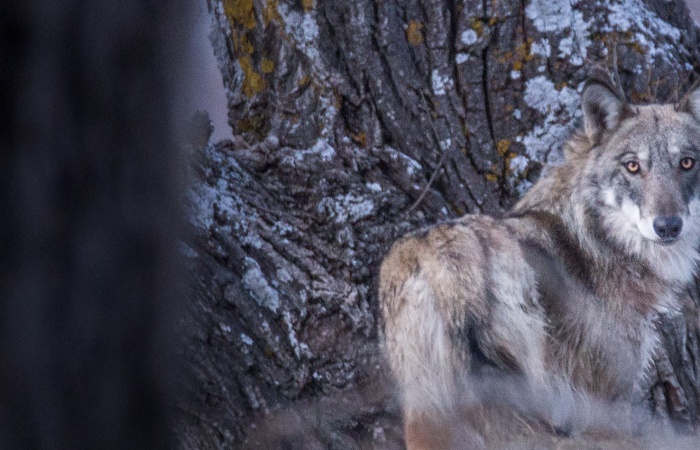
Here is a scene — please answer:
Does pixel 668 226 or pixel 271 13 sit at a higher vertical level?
pixel 271 13

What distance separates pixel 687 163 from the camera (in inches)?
149

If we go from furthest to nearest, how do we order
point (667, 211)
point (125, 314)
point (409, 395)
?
point (667, 211) < point (409, 395) < point (125, 314)

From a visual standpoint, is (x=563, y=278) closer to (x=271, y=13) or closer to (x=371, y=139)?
(x=371, y=139)

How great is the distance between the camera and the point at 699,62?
4234mm

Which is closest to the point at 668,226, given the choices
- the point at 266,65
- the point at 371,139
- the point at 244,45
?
the point at 371,139

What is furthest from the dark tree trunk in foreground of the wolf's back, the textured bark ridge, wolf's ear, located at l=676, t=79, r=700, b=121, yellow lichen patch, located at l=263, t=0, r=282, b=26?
wolf's ear, located at l=676, t=79, r=700, b=121

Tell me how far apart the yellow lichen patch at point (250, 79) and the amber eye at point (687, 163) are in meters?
2.06

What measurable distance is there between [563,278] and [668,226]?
532mm

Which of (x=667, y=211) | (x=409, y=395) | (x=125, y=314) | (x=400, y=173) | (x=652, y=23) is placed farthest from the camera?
(x=652, y=23)

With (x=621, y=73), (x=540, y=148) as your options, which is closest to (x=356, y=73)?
(x=540, y=148)

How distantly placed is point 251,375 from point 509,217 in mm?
1381

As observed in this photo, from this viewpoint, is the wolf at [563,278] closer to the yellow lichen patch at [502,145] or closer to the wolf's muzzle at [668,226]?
the wolf's muzzle at [668,226]

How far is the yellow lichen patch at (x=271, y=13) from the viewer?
400 cm

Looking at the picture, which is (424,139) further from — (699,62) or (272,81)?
(699,62)
